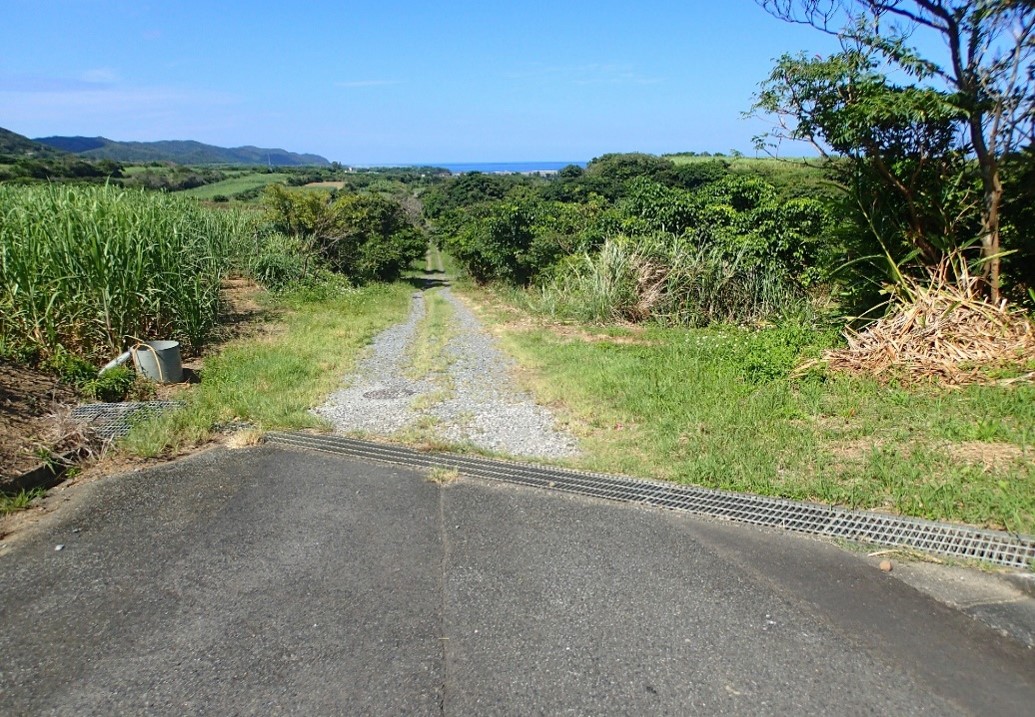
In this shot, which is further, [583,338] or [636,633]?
[583,338]

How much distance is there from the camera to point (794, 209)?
1121 cm

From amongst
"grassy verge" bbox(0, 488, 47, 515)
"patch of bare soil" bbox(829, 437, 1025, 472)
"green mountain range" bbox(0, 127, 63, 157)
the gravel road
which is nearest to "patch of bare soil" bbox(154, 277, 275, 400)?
the gravel road

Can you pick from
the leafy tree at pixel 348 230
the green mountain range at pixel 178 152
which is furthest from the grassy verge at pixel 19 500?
the green mountain range at pixel 178 152

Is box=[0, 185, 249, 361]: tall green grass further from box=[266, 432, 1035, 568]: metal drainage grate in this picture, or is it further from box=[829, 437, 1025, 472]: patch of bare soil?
box=[829, 437, 1025, 472]: patch of bare soil

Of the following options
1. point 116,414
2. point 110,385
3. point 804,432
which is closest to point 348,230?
point 110,385

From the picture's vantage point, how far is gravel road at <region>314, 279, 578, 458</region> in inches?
210

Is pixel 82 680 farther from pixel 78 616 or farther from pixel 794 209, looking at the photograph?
pixel 794 209

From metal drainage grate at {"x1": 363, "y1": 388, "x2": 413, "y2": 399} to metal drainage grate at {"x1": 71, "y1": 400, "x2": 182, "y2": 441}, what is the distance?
5.58 ft

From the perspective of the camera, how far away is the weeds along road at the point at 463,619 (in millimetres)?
2361

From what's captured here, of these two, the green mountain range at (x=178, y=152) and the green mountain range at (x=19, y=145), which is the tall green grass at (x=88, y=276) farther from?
the green mountain range at (x=178, y=152)

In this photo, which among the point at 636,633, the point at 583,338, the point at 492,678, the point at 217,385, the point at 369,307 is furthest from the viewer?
the point at 369,307

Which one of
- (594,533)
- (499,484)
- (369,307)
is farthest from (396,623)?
(369,307)

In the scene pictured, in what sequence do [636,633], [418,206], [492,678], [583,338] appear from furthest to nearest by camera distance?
[418,206], [583,338], [636,633], [492,678]

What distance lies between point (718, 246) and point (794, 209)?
4.33ft
